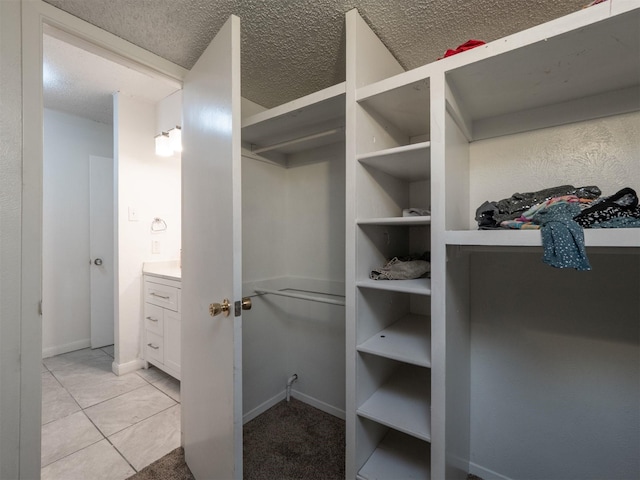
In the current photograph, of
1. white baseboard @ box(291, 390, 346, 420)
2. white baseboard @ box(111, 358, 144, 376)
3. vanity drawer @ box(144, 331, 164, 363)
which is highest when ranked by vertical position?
vanity drawer @ box(144, 331, 164, 363)

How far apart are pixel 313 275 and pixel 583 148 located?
5.21ft

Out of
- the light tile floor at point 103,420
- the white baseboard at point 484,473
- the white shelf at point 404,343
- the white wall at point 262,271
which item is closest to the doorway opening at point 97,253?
the light tile floor at point 103,420

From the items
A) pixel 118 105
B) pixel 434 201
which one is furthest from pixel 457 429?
pixel 118 105

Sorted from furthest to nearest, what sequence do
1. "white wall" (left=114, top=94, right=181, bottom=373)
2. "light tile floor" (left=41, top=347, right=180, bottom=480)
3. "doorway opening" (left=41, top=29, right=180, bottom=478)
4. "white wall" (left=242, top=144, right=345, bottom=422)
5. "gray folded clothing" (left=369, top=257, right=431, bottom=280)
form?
"white wall" (left=114, top=94, right=181, bottom=373) < "white wall" (left=242, top=144, right=345, bottom=422) < "doorway opening" (left=41, top=29, right=180, bottom=478) < "light tile floor" (left=41, top=347, right=180, bottom=480) < "gray folded clothing" (left=369, top=257, right=431, bottom=280)

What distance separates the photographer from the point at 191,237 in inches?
57.1

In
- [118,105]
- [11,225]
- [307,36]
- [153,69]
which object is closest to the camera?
[11,225]

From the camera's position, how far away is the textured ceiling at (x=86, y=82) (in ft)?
6.39

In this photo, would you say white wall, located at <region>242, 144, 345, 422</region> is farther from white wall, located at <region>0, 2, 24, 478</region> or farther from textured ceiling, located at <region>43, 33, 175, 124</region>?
textured ceiling, located at <region>43, 33, 175, 124</region>

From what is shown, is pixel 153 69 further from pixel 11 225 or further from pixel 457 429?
pixel 457 429

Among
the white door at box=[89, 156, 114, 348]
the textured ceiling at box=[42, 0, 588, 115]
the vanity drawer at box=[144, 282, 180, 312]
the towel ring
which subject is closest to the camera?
the textured ceiling at box=[42, 0, 588, 115]

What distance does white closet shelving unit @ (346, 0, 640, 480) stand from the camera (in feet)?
3.04

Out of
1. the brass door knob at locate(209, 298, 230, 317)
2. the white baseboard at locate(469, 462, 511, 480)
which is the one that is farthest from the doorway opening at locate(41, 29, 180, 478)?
the white baseboard at locate(469, 462, 511, 480)

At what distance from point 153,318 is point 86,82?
80.0 inches

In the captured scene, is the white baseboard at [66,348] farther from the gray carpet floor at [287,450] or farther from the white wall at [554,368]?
the white wall at [554,368]
